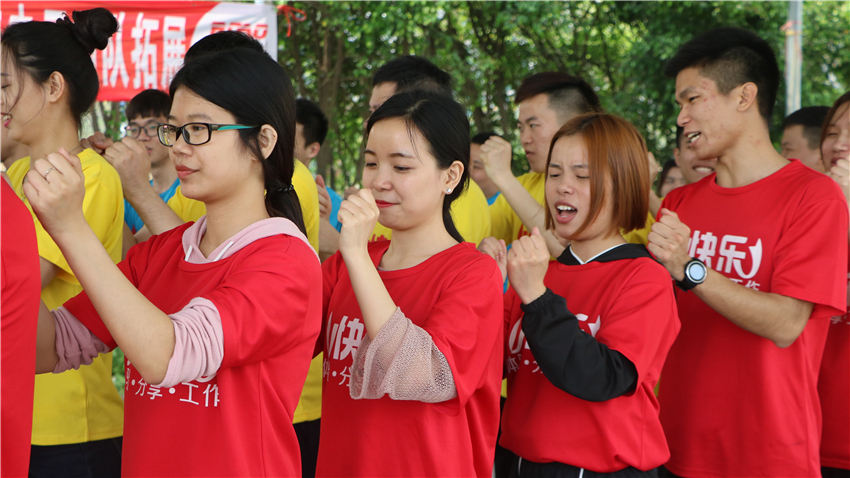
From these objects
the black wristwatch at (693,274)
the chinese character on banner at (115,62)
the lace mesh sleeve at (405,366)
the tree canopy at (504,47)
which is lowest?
the lace mesh sleeve at (405,366)

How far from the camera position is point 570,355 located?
1671mm

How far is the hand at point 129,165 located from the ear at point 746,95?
197 centimetres

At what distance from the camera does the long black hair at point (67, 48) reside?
1.91 meters

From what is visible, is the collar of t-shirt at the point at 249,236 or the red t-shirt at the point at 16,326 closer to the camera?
the red t-shirt at the point at 16,326

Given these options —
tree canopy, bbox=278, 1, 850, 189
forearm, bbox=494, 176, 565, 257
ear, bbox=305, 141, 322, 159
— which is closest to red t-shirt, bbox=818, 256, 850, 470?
forearm, bbox=494, 176, 565, 257

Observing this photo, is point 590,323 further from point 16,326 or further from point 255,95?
point 16,326

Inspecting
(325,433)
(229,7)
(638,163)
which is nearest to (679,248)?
(638,163)

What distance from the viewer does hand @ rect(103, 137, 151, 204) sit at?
2.16 metres

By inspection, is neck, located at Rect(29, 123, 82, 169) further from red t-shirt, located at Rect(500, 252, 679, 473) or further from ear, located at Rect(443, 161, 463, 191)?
red t-shirt, located at Rect(500, 252, 679, 473)

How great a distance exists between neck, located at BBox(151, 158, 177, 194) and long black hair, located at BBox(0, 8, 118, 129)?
4.96 feet

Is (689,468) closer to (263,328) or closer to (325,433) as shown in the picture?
(325,433)

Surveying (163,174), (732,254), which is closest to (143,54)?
(163,174)

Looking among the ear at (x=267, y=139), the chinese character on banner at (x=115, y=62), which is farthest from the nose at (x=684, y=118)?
the chinese character on banner at (x=115, y=62)

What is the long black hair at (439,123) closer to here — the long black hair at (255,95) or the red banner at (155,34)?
the long black hair at (255,95)
